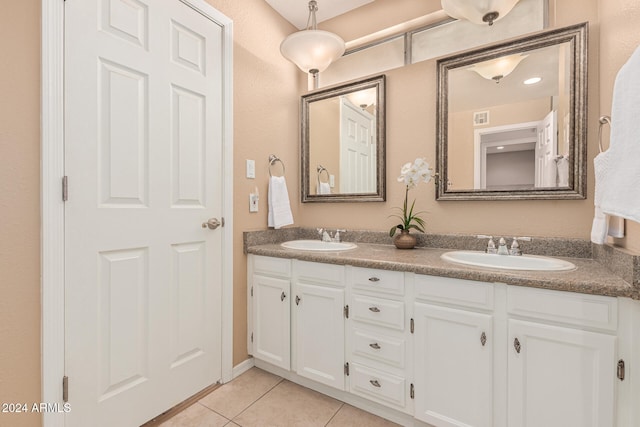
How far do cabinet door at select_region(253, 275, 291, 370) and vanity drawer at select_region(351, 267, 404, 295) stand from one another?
18.4 inches

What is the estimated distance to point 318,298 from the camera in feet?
5.42

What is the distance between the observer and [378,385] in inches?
57.6

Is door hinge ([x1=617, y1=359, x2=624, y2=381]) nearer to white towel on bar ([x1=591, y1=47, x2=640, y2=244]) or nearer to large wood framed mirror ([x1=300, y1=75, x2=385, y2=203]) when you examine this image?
white towel on bar ([x1=591, y1=47, x2=640, y2=244])

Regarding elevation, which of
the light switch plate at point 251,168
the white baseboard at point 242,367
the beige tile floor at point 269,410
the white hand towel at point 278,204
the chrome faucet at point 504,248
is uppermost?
the light switch plate at point 251,168

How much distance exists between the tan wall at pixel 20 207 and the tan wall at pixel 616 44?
216cm

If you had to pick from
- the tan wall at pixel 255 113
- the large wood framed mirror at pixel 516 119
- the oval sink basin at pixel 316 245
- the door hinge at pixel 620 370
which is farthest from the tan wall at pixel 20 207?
the door hinge at pixel 620 370

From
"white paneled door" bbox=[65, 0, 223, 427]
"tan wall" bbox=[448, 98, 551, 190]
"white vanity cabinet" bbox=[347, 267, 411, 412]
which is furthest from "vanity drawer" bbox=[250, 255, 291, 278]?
"tan wall" bbox=[448, 98, 551, 190]

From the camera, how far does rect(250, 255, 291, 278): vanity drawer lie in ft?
5.82

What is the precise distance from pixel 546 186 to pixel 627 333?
812mm

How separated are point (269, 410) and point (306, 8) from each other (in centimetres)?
265

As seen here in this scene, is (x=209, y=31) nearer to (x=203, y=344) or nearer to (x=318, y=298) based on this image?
(x=318, y=298)

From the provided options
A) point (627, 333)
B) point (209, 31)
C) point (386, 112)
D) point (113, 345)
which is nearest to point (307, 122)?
point (386, 112)

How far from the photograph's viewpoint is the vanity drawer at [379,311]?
140 centimetres

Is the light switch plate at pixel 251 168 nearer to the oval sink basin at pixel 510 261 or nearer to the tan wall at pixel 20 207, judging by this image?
the tan wall at pixel 20 207
